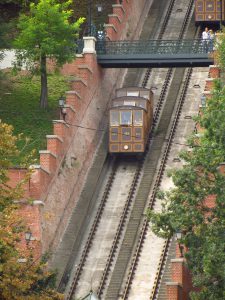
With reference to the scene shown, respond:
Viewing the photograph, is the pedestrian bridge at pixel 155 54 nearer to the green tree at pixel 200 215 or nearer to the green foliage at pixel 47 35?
the green foliage at pixel 47 35

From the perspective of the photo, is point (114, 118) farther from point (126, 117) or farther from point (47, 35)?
point (47, 35)

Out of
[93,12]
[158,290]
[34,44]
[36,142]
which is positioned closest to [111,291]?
[158,290]

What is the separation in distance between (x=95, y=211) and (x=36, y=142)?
4272mm

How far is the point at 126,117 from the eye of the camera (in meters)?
91.6

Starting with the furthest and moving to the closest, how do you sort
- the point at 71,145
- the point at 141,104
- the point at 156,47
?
the point at 156,47, the point at 141,104, the point at 71,145

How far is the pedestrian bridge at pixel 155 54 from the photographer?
93438 millimetres

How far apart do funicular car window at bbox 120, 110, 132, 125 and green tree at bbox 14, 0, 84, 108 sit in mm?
3722

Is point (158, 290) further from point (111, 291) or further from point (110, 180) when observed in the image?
point (110, 180)

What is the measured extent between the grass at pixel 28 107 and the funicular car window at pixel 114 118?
2689mm

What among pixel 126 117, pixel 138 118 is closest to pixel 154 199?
pixel 138 118

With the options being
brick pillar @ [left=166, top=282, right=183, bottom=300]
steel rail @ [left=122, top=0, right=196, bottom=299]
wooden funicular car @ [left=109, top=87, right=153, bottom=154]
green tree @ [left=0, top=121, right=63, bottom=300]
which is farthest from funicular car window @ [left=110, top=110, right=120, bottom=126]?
green tree @ [left=0, top=121, right=63, bottom=300]

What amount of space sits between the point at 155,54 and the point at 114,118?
14.6ft

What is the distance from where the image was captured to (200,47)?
309ft

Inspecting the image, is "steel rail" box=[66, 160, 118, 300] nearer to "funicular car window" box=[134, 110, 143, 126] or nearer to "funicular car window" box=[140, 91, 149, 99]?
"funicular car window" box=[134, 110, 143, 126]
